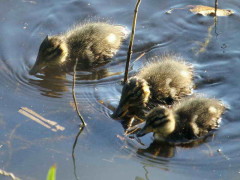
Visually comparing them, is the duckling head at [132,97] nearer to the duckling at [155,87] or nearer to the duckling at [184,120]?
the duckling at [155,87]

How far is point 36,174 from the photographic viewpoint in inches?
164

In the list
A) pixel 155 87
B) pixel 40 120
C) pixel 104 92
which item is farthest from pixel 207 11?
pixel 40 120

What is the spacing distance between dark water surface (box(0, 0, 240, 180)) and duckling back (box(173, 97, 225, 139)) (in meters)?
0.10

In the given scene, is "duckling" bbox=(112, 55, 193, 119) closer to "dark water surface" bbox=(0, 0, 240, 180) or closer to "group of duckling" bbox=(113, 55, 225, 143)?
"group of duckling" bbox=(113, 55, 225, 143)

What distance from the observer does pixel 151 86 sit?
5.18 m

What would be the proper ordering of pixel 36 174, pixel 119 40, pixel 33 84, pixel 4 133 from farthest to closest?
1. pixel 119 40
2. pixel 33 84
3. pixel 4 133
4. pixel 36 174

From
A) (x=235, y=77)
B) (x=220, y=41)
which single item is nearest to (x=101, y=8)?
(x=220, y=41)

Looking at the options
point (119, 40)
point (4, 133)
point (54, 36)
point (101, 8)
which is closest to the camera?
point (4, 133)

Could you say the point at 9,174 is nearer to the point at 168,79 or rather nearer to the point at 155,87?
the point at 155,87

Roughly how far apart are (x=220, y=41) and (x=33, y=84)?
2.05m

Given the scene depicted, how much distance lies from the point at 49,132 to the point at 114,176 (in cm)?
75

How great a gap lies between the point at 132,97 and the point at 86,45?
47.9 inches

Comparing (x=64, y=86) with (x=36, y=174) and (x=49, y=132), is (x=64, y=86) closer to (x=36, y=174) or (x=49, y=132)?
(x=49, y=132)

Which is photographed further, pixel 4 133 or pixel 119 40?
pixel 119 40
